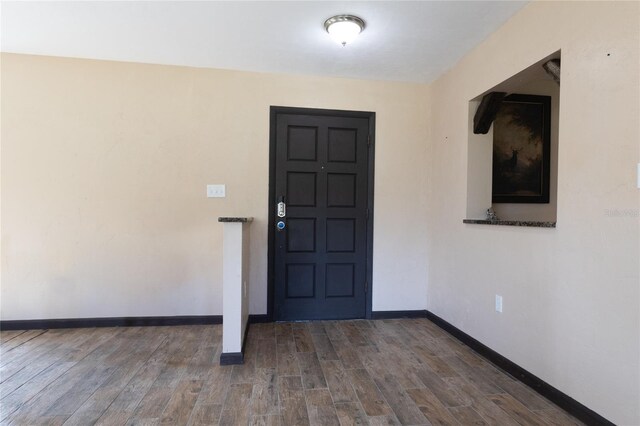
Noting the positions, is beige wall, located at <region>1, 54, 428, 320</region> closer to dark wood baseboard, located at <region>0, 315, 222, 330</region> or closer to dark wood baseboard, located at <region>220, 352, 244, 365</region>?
dark wood baseboard, located at <region>0, 315, 222, 330</region>

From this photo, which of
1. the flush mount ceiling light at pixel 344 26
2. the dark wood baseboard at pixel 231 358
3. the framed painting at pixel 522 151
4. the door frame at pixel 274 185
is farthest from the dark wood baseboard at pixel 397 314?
the flush mount ceiling light at pixel 344 26

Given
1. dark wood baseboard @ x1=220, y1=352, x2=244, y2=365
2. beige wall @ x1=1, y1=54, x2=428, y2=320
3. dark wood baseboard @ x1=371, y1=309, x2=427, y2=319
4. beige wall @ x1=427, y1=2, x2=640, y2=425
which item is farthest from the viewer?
dark wood baseboard @ x1=371, y1=309, x2=427, y2=319

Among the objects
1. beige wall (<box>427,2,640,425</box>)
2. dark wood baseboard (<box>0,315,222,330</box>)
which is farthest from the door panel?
beige wall (<box>427,2,640,425</box>)

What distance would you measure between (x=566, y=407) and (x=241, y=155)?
9.63 ft

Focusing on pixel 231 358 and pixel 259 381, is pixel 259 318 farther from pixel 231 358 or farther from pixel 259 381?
pixel 259 381

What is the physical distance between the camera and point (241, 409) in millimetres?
1764

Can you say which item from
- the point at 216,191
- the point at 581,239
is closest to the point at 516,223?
the point at 581,239

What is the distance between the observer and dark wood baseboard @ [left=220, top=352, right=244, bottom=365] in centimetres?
227

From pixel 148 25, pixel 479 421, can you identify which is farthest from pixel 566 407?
pixel 148 25

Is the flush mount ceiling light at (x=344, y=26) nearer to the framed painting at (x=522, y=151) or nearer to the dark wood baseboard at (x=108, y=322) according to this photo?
the framed painting at (x=522, y=151)

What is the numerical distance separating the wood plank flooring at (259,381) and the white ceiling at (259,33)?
238 centimetres

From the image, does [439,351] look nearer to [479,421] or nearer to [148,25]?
[479,421]

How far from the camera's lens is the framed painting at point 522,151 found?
288 centimetres

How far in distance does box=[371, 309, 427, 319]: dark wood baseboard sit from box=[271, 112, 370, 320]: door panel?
0.49ft
